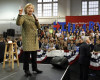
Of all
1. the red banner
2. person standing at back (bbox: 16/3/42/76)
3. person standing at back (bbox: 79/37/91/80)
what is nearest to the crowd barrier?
person standing at back (bbox: 79/37/91/80)

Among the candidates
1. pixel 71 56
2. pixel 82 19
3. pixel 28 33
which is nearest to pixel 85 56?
pixel 28 33

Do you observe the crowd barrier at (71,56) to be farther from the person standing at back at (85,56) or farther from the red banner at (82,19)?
the red banner at (82,19)

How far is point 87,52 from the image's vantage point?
332 cm

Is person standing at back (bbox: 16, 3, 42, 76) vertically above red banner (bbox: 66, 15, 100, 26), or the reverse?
red banner (bbox: 66, 15, 100, 26)

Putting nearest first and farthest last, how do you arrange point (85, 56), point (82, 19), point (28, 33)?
point (28, 33)
point (85, 56)
point (82, 19)

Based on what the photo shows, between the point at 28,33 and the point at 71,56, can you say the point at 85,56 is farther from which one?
the point at 71,56

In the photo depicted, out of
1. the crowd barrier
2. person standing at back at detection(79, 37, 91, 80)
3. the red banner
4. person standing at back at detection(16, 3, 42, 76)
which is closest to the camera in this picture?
person standing at back at detection(16, 3, 42, 76)

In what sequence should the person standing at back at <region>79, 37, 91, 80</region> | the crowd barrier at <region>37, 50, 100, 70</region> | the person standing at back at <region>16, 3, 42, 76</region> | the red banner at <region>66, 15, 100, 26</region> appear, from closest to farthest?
the person standing at back at <region>16, 3, 42, 76</region>
the person standing at back at <region>79, 37, 91, 80</region>
the crowd barrier at <region>37, 50, 100, 70</region>
the red banner at <region>66, 15, 100, 26</region>

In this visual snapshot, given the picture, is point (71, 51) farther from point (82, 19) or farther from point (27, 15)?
point (82, 19)

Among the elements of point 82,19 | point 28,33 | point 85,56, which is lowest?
point 85,56

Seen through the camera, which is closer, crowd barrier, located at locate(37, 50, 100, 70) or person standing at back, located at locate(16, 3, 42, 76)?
person standing at back, located at locate(16, 3, 42, 76)

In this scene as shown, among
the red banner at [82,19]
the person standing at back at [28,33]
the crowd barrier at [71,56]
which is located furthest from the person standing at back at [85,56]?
the red banner at [82,19]

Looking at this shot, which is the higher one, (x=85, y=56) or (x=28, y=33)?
(x=28, y=33)

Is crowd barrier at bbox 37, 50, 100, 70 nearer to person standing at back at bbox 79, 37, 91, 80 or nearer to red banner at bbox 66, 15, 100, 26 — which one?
person standing at back at bbox 79, 37, 91, 80
